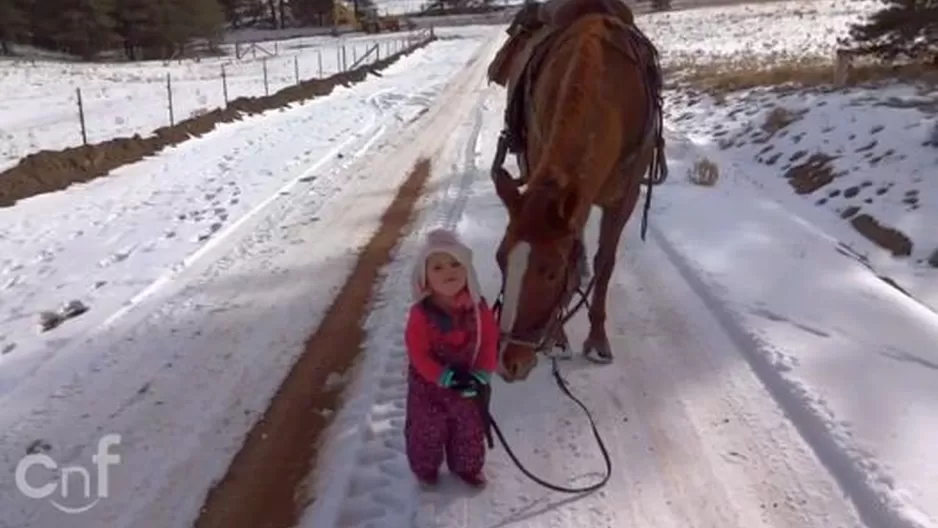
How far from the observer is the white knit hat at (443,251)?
11.4ft

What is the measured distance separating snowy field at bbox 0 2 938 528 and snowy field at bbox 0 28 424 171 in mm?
5137

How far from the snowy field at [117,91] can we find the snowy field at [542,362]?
5137 mm

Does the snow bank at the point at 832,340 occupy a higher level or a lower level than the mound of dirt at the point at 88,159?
lower

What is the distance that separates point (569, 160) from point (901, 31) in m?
12.2

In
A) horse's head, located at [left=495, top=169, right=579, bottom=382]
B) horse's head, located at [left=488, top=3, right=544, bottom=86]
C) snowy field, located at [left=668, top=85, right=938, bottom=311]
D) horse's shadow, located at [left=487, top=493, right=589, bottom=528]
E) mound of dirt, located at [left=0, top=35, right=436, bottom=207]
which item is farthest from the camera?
mound of dirt, located at [left=0, top=35, right=436, bottom=207]

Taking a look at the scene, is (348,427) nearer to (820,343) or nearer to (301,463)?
(301,463)

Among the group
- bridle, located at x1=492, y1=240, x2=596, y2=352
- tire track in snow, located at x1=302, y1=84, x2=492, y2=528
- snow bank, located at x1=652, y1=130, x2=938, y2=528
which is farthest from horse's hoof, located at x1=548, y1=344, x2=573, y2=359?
bridle, located at x1=492, y1=240, x2=596, y2=352

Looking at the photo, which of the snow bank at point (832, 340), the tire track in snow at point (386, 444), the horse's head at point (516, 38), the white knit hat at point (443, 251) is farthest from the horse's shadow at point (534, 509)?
the horse's head at point (516, 38)

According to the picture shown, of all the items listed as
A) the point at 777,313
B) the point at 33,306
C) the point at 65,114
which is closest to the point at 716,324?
the point at 777,313

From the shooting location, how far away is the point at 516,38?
24.0ft

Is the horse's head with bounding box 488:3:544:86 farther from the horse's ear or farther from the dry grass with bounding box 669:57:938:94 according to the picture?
the dry grass with bounding box 669:57:938:94

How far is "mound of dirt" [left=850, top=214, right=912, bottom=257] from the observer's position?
23.2ft

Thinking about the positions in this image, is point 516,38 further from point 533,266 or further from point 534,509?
point 534,509

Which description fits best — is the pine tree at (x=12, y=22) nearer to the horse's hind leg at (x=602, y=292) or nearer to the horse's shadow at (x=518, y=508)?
the horse's hind leg at (x=602, y=292)
